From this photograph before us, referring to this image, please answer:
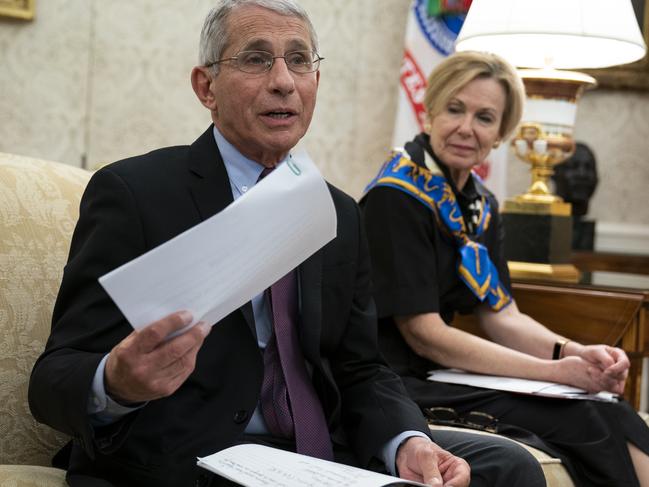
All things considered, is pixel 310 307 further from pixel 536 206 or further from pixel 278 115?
pixel 536 206

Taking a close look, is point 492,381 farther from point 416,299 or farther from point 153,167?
point 153,167

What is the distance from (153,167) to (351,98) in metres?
2.79

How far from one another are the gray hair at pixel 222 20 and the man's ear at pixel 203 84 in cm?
2

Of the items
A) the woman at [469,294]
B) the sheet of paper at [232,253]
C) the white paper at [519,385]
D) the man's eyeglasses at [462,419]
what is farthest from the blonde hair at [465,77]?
the sheet of paper at [232,253]

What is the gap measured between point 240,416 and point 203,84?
1.94 ft

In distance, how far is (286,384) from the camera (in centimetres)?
154

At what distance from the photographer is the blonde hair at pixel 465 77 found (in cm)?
256

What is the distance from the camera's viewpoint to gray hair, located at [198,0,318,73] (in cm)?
155

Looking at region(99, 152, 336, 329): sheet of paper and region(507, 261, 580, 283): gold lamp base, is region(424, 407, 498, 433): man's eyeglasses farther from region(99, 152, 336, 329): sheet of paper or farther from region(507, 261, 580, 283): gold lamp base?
region(99, 152, 336, 329): sheet of paper

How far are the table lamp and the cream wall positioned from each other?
1158 mm

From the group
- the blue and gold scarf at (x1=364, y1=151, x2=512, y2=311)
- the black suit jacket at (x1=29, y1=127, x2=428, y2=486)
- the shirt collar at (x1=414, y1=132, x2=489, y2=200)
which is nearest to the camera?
the black suit jacket at (x1=29, y1=127, x2=428, y2=486)

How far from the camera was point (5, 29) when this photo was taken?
3.59 meters

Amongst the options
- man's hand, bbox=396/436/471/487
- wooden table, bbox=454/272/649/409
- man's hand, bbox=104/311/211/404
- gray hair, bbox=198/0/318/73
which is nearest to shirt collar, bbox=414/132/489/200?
wooden table, bbox=454/272/649/409

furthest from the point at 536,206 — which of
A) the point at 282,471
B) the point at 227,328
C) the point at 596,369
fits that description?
the point at 282,471
